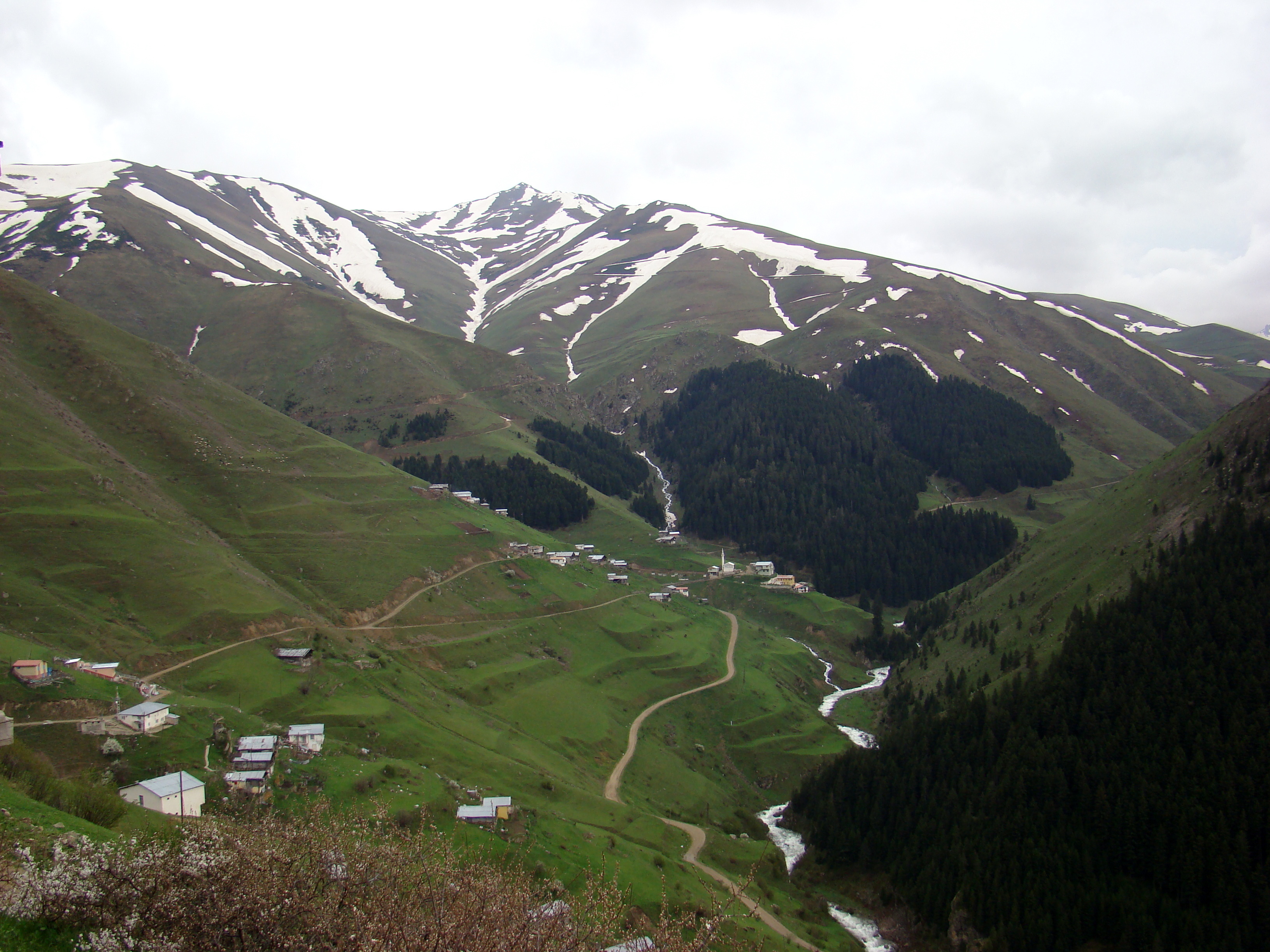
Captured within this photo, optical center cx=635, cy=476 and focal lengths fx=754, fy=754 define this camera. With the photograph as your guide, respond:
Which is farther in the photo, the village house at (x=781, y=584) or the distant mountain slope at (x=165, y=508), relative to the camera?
the village house at (x=781, y=584)

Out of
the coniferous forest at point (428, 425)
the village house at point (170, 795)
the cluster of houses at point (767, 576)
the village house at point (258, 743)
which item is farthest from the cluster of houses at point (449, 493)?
the village house at point (170, 795)

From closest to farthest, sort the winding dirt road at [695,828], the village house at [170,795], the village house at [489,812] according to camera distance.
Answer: the village house at [170,795]
the village house at [489,812]
the winding dirt road at [695,828]

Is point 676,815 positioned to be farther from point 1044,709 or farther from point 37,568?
point 37,568

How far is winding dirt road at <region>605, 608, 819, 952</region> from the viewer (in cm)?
5844

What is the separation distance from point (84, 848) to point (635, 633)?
306 ft

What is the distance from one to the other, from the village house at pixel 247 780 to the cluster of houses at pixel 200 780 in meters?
0.02

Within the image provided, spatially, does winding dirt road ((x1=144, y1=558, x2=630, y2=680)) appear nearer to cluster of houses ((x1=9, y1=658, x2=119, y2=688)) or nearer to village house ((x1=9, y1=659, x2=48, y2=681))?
cluster of houses ((x1=9, y1=658, x2=119, y2=688))

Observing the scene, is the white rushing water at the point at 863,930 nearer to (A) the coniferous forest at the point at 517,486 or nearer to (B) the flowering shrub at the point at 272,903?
(B) the flowering shrub at the point at 272,903

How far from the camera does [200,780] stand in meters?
45.3

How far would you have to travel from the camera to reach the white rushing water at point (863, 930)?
66.1 m

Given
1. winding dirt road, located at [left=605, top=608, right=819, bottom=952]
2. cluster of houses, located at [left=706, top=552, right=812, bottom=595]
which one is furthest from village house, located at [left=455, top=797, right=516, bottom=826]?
cluster of houses, located at [left=706, top=552, right=812, bottom=595]

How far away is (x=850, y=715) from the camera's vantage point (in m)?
114

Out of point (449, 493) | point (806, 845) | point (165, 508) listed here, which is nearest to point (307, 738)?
point (165, 508)

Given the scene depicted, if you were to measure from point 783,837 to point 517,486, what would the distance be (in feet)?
343
